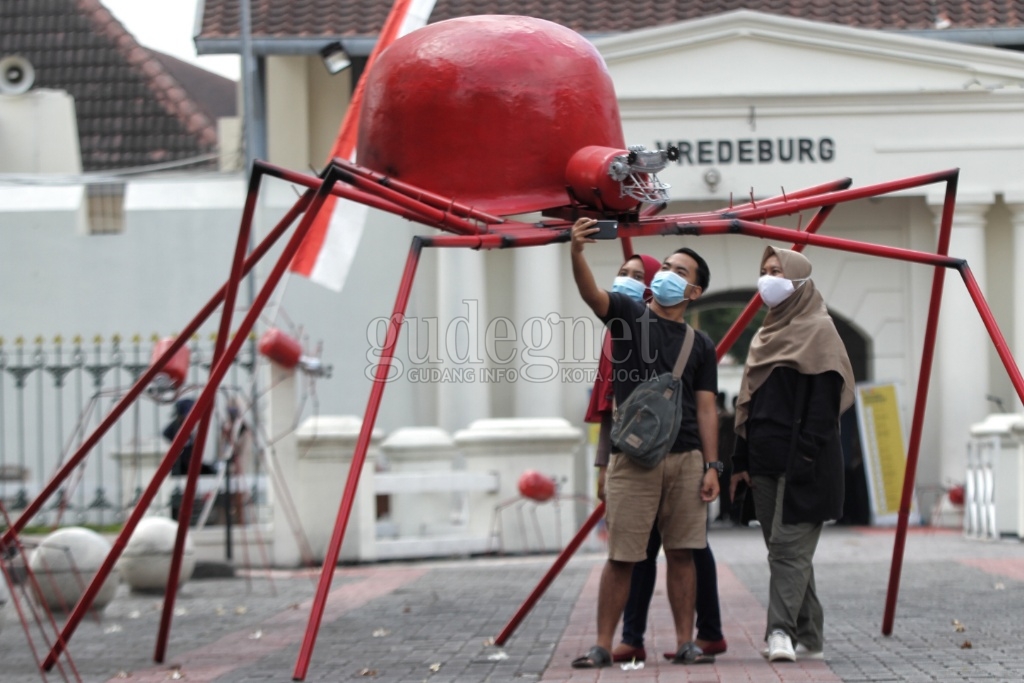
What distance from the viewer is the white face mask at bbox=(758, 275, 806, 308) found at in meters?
7.74

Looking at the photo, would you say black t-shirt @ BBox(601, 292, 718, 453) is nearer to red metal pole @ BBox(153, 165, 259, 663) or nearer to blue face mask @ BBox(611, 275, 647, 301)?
blue face mask @ BBox(611, 275, 647, 301)

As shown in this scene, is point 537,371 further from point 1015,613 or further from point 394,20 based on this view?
point 1015,613

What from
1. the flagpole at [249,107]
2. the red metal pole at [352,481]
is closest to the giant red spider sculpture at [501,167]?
the red metal pole at [352,481]

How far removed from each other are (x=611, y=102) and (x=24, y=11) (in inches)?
987

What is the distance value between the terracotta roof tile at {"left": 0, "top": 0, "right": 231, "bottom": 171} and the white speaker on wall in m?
1.53

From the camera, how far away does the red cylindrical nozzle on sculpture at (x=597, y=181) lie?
726 cm

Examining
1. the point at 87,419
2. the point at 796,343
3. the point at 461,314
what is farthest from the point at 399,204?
the point at 461,314

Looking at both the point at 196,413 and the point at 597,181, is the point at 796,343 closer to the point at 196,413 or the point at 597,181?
the point at 597,181

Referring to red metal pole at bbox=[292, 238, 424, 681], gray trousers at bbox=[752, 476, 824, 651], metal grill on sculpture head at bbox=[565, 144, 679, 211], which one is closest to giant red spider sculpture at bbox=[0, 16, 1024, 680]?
metal grill on sculpture head at bbox=[565, 144, 679, 211]

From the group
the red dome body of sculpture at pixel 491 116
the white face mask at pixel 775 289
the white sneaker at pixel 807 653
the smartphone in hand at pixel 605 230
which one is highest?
the red dome body of sculpture at pixel 491 116

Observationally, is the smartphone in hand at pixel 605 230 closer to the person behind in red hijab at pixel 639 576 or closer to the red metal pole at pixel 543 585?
the person behind in red hijab at pixel 639 576

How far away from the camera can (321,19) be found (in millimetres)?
21359

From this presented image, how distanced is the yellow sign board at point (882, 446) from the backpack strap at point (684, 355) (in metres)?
12.4

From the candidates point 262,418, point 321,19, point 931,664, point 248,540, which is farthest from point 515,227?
point 321,19
